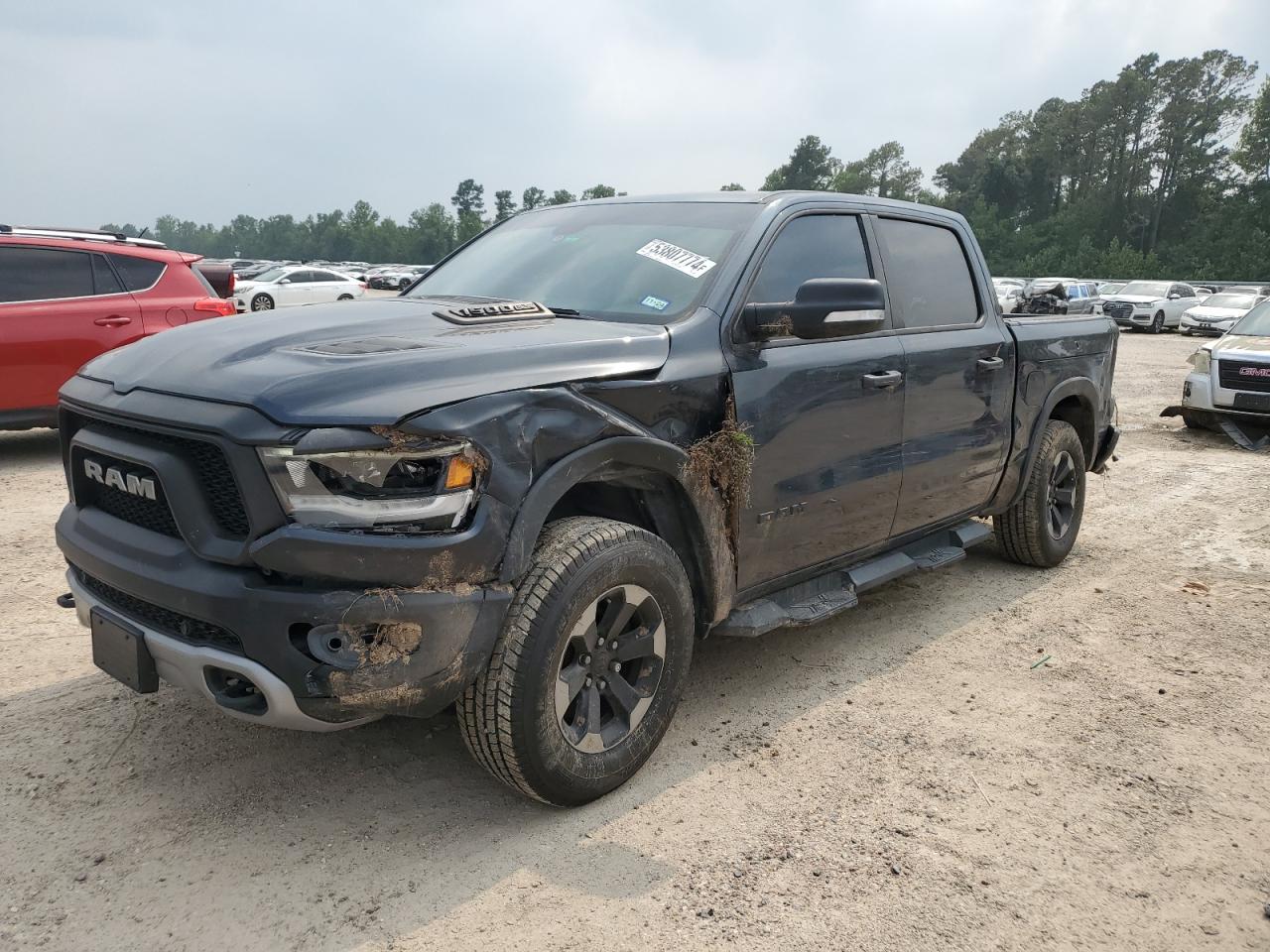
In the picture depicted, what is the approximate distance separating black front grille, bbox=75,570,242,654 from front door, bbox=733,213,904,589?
166 centimetres

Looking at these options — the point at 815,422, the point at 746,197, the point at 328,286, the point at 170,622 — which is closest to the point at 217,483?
the point at 170,622

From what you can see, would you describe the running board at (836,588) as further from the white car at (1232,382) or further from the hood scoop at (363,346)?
the white car at (1232,382)

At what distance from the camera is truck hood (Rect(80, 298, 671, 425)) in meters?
2.39

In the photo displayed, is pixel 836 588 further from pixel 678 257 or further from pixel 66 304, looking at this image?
pixel 66 304

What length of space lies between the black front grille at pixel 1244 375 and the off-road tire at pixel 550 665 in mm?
9281

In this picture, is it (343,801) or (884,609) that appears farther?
(884,609)

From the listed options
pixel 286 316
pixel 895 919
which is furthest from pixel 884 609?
pixel 286 316

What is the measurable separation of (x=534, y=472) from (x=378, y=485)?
42 centimetres

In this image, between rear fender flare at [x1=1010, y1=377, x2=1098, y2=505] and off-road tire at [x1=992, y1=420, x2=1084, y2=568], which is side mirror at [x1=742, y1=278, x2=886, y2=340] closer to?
rear fender flare at [x1=1010, y1=377, x2=1098, y2=505]

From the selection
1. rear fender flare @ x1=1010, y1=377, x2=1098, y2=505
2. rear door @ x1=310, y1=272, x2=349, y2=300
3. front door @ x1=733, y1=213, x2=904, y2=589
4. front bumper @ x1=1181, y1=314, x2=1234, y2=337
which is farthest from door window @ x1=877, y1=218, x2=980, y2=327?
rear door @ x1=310, y1=272, x2=349, y2=300

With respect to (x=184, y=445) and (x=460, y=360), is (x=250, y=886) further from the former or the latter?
(x=460, y=360)

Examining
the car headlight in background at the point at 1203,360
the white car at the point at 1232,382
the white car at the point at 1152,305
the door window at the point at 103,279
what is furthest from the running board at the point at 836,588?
the white car at the point at 1152,305

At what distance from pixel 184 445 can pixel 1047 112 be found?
340 ft

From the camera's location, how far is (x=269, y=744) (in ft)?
10.6
